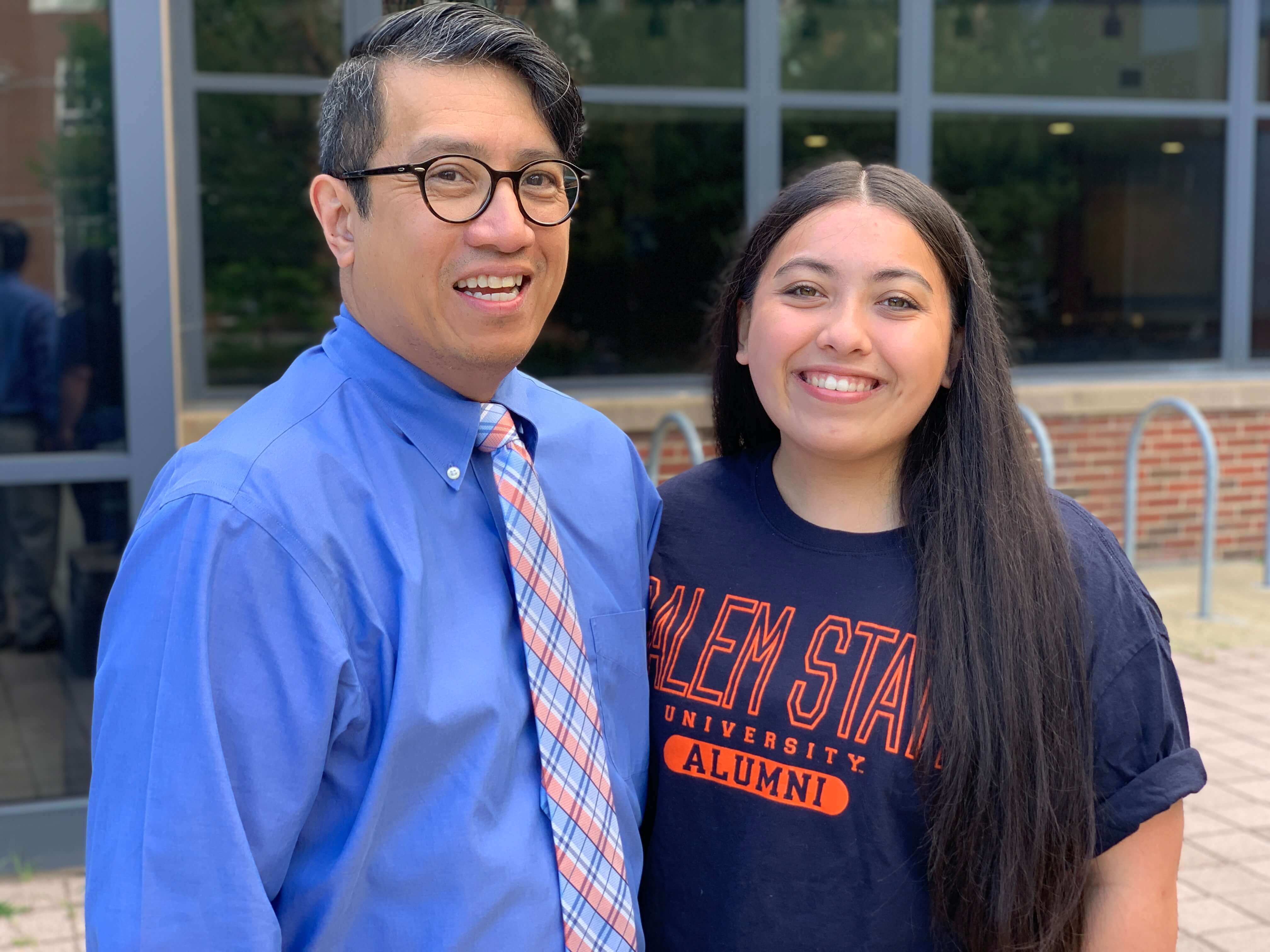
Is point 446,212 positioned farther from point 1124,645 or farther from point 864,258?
point 1124,645

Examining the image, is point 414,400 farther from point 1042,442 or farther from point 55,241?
point 1042,442

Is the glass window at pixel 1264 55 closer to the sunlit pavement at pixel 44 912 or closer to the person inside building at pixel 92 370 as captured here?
the person inside building at pixel 92 370

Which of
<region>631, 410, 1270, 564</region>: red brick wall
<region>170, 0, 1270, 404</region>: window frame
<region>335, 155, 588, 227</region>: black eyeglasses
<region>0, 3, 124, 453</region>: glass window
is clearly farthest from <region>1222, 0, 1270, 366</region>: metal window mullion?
<region>335, 155, 588, 227</region>: black eyeglasses

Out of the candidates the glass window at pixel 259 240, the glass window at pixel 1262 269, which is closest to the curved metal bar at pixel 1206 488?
the glass window at pixel 1262 269

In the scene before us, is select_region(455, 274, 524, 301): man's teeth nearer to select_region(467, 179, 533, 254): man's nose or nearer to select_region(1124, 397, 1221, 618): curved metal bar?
select_region(467, 179, 533, 254): man's nose

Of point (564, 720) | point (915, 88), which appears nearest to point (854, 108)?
point (915, 88)

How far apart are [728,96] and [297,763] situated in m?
5.55

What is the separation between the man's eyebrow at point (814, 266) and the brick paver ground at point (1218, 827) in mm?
2416

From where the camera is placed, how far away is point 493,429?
1.62 m

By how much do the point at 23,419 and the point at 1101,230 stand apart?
6.22 m

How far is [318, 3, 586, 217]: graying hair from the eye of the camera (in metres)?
1.49

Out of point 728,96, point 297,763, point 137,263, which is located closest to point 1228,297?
point 728,96

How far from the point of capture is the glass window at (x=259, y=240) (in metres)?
5.60

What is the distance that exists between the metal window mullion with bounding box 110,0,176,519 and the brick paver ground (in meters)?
1.18
